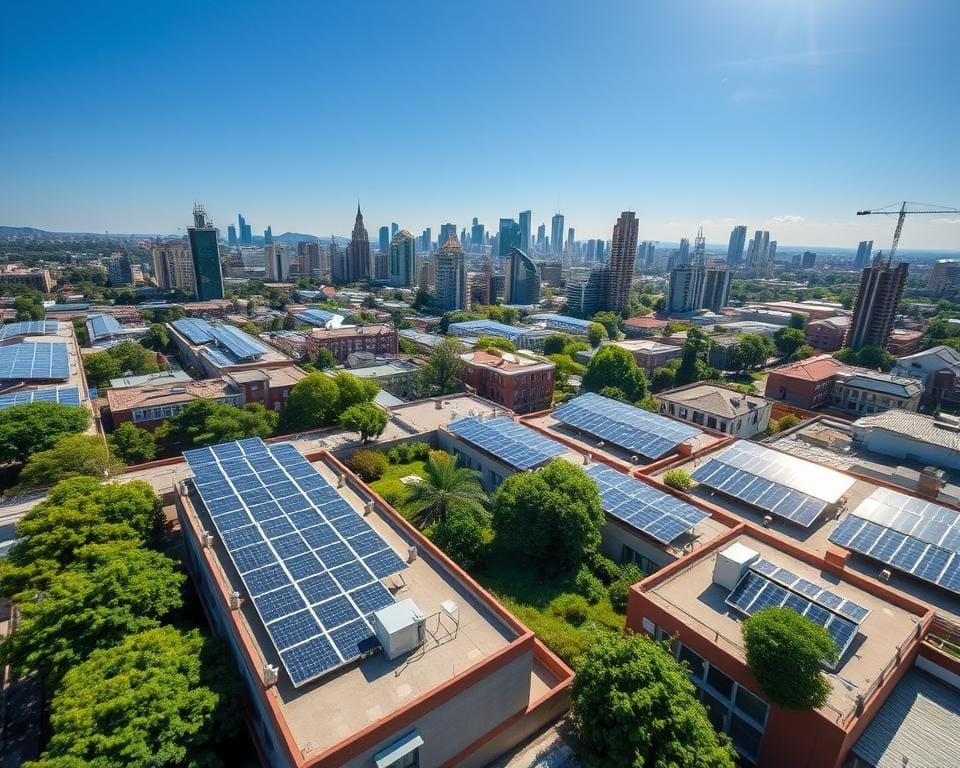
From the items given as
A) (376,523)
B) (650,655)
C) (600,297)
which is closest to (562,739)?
(650,655)

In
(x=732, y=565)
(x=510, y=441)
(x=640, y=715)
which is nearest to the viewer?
(x=640, y=715)

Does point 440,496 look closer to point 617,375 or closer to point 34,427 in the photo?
Answer: point 34,427

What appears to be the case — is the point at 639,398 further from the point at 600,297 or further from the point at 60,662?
the point at 600,297

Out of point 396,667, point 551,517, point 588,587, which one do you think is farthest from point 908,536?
point 396,667

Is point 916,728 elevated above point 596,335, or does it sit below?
below

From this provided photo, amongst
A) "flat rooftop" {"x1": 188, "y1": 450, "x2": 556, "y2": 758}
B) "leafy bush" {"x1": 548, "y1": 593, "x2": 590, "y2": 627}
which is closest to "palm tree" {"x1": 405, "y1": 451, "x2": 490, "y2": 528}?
"leafy bush" {"x1": 548, "y1": 593, "x2": 590, "y2": 627}

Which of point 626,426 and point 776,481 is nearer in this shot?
point 776,481

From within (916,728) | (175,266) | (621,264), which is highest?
(621,264)
